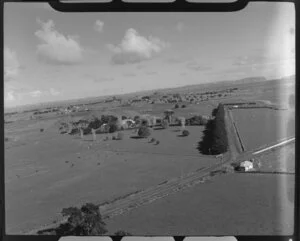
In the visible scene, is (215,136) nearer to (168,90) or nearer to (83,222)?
(168,90)

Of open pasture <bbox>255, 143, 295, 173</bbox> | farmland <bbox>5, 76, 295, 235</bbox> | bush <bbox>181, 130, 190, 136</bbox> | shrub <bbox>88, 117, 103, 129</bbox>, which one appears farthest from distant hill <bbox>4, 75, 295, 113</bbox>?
open pasture <bbox>255, 143, 295, 173</bbox>

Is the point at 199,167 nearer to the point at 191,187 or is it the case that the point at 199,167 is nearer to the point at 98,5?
the point at 191,187

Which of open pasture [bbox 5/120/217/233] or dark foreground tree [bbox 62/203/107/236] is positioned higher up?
open pasture [bbox 5/120/217/233]

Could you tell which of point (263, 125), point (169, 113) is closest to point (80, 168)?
point (169, 113)

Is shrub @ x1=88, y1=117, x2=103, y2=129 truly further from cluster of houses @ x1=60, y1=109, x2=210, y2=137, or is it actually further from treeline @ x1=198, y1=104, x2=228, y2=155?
treeline @ x1=198, y1=104, x2=228, y2=155

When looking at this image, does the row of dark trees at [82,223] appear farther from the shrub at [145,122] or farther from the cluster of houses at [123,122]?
the shrub at [145,122]

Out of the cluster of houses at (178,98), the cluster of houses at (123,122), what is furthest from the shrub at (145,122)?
the cluster of houses at (178,98)
